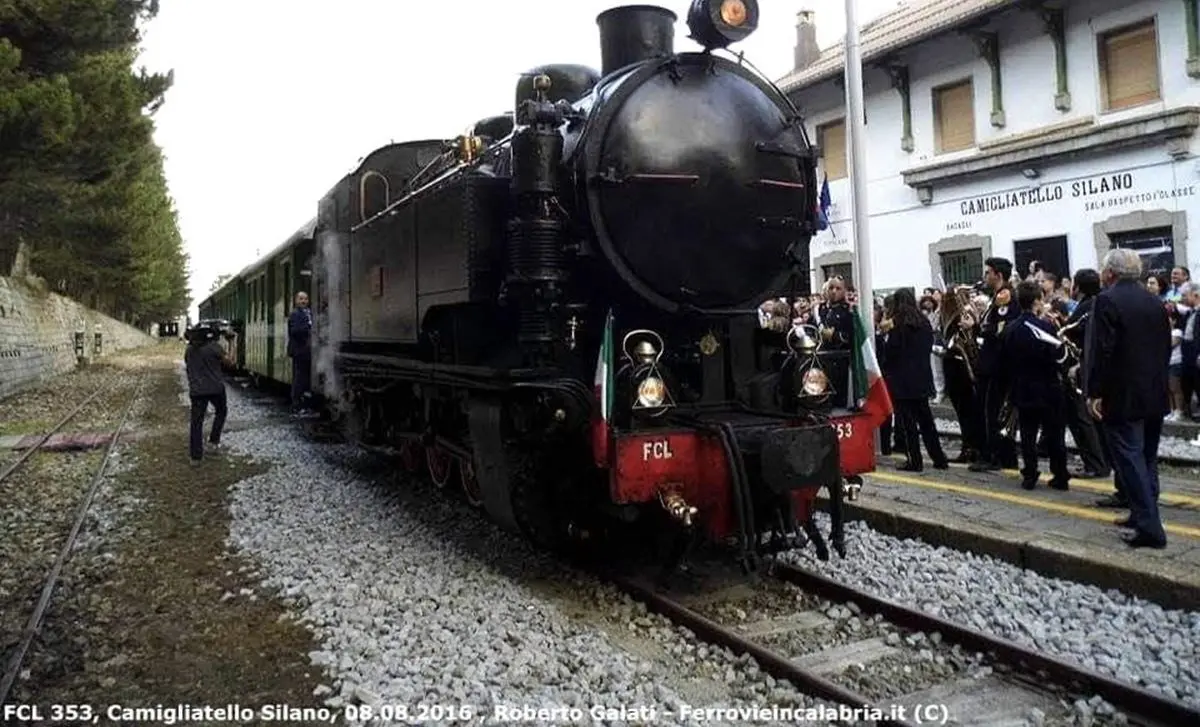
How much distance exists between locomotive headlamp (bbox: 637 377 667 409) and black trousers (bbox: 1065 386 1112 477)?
3.80 meters

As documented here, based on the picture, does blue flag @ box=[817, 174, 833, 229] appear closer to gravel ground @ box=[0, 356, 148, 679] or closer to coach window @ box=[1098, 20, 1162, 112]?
gravel ground @ box=[0, 356, 148, 679]

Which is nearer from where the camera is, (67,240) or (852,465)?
(852,465)

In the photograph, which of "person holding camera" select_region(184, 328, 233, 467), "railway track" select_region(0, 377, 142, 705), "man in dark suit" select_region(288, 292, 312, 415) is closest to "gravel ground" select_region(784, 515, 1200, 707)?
"railway track" select_region(0, 377, 142, 705)

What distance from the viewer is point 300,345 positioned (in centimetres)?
1006

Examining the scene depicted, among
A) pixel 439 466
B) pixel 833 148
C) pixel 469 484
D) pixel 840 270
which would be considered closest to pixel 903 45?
pixel 833 148

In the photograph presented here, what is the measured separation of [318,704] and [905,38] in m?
13.7

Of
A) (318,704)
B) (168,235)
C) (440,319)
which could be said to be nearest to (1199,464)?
(440,319)

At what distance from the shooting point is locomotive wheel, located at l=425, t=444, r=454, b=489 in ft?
19.9

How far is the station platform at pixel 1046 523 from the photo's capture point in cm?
405

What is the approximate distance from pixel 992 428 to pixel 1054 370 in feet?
3.66

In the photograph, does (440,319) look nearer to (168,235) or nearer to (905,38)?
(905,38)

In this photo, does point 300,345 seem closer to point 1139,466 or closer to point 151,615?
point 151,615

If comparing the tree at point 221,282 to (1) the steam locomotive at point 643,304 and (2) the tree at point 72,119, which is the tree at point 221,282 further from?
(1) the steam locomotive at point 643,304

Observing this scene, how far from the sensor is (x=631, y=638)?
382 cm
